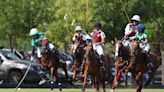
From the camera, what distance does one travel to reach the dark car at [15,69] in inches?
1351

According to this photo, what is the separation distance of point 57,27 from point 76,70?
2086 centimetres

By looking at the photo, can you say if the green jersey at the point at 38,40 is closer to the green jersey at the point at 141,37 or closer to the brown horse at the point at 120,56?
the brown horse at the point at 120,56

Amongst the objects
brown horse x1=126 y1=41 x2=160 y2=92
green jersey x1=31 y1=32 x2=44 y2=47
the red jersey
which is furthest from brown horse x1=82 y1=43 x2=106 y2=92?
green jersey x1=31 y1=32 x2=44 y2=47

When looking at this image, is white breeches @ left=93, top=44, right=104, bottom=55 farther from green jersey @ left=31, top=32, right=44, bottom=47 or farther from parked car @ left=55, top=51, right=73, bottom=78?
parked car @ left=55, top=51, right=73, bottom=78

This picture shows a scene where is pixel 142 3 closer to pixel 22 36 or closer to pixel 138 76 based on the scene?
pixel 22 36

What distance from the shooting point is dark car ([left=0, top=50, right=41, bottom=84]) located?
34312 mm

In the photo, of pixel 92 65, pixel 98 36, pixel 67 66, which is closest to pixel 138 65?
pixel 92 65

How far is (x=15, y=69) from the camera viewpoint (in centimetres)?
3453

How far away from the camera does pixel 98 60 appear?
2478 cm

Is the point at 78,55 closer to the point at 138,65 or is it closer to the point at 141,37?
the point at 141,37

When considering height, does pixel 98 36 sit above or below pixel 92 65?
above

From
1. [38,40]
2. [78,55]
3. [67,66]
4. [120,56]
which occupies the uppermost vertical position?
[38,40]

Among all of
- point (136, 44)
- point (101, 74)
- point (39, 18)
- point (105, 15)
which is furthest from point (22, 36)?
point (136, 44)

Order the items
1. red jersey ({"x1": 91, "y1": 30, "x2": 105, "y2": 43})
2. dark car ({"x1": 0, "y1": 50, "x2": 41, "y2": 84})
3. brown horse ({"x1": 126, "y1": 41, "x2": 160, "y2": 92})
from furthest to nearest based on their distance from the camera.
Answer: dark car ({"x1": 0, "y1": 50, "x2": 41, "y2": 84}), red jersey ({"x1": 91, "y1": 30, "x2": 105, "y2": 43}), brown horse ({"x1": 126, "y1": 41, "x2": 160, "y2": 92})
